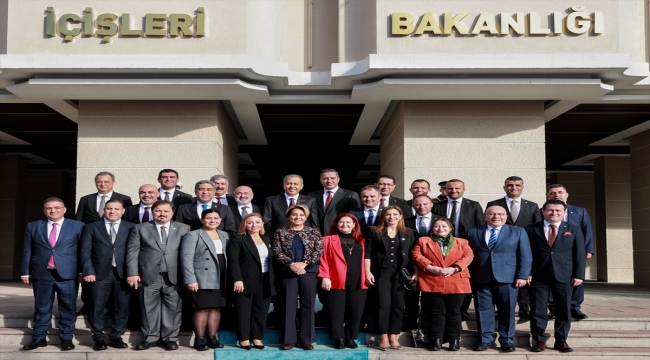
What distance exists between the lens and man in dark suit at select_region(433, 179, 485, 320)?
792 cm

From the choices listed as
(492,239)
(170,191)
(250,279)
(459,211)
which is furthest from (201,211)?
Result: (492,239)

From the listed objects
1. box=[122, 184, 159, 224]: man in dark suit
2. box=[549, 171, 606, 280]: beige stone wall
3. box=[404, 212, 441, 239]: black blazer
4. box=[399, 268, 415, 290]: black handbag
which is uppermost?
box=[549, 171, 606, 280]: beige stone wall

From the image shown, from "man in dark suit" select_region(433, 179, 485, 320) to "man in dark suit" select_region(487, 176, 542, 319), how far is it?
24 centimetres

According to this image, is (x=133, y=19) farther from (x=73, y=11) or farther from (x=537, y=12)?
(x=537, y=12)

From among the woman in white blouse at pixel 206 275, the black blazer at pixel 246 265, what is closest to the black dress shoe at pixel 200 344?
the woman in white blouse at pixel 206 275

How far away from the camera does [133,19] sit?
10.0 meters

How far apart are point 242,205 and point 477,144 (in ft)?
15.8

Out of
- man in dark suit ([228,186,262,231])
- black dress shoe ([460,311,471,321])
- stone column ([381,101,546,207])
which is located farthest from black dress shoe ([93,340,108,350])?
stone column ([381,101,546,207])

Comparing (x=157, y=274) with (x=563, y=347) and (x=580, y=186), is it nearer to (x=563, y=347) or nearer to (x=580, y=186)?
(x=563, y=347)

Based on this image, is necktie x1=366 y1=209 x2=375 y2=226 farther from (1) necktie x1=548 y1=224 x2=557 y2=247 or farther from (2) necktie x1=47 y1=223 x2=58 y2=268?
(2) necktie x1=47 y1=223 x2=58 y2=268

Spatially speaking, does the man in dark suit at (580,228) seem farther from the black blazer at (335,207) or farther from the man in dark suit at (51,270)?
the man in dark suit at (51,270)

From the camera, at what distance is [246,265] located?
24.0 ft

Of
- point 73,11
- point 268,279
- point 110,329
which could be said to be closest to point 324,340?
point 268,279

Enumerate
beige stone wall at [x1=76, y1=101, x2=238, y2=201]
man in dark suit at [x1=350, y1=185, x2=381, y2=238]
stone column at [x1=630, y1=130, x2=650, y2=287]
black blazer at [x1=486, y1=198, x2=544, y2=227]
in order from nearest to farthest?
man in dark suit at [x1=350, y1=185, x2=381, y2=238]
black blazer at [x1=486, y1=198, x2=544, y2=227]
beige stone wall at [x1=76, y1=101, x2=238, y2=201]
stone column at [x1=630, y1=130, x2=650, y2=287]
